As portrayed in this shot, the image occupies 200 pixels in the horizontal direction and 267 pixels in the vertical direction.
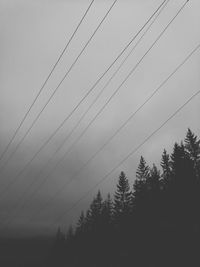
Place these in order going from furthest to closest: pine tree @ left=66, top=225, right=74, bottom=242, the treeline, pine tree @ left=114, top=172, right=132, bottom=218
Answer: pine tree @ left=66, top=225, right=74, bottom=242 < pine tree @ left=114, top=172, right=132, bottom=218 < the treeline

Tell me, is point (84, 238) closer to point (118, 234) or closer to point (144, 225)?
point (118, 234)

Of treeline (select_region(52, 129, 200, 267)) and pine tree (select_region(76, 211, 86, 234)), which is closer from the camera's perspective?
treeline (select_region(52, 129, 200, 267))

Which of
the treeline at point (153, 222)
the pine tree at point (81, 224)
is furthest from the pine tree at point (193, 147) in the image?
the pine tree at point (81, 224)

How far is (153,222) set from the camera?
53969 millimetres

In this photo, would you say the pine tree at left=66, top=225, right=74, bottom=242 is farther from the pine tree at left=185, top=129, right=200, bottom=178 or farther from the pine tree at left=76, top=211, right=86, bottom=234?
the pine tree at left=185, top=129, right=200, bottom=178

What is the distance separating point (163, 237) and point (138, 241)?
909 cm

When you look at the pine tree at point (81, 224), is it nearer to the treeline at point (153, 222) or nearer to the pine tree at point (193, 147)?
the treeline at point (153, 222)

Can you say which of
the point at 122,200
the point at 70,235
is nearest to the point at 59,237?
the point at 70,235

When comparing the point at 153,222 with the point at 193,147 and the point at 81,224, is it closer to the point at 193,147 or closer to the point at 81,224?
the point at 193,147

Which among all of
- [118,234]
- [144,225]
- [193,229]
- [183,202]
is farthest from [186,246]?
[118,234]

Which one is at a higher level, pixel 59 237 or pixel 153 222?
pixel 59 237

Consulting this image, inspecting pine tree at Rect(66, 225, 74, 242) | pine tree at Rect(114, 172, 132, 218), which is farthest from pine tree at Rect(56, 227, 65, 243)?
pine tree at Rect(114, 172, 132, 218)

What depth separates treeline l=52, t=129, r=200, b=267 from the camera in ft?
144

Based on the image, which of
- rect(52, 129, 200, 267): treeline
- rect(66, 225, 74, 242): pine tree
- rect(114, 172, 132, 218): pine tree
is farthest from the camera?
rect(66, 225, 74, 242): pine tree
